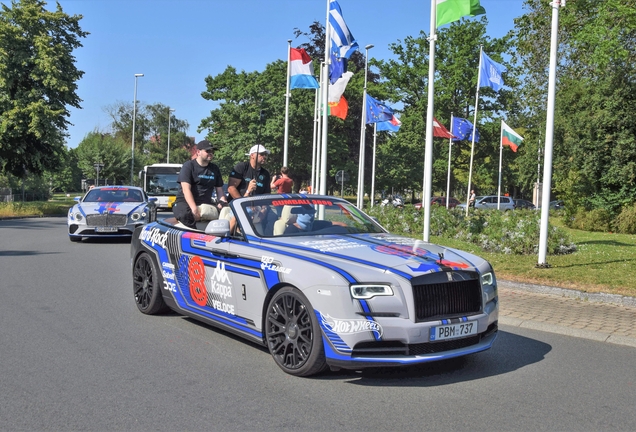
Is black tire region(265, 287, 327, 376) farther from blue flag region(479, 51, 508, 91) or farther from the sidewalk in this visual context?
blue flag region(479, 51, 508, 91)

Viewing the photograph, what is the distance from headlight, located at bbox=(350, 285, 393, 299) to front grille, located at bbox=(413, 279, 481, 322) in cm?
22

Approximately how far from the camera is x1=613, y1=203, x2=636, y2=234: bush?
24.3 meters

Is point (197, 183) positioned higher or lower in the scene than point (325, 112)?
lower

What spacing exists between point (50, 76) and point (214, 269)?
1354 inches

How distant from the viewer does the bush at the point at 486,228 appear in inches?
560

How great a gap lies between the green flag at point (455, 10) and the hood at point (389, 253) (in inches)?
335

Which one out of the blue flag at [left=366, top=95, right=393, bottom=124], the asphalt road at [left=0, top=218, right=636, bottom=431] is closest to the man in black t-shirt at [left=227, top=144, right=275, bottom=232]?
the asphalt road at [left=0, top=218, right=636, bottom=431]

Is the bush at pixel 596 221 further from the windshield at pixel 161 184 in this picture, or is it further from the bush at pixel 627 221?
the windshield at pixel 161 184

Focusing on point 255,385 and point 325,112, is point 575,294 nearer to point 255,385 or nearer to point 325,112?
point 255,385

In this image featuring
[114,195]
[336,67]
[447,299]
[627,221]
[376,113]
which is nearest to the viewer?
[447,299]

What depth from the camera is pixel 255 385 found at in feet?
17.2

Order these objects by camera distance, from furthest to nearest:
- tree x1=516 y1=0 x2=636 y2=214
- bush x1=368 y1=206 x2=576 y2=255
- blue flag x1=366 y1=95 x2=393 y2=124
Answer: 1. blue flag x1=366 y1=95 x2=393 y2=124
2. tree x1=516 y1=0 x2=636 y2=214
3. bush x1=368 y1=206 x2=576 y2=255

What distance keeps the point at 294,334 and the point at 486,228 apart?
1141 cm

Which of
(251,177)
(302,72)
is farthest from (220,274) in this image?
(302,72)
